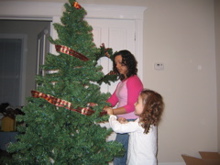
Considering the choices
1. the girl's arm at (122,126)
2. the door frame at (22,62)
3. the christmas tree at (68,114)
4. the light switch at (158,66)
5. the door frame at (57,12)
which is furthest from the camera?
the door frame at (22,62)

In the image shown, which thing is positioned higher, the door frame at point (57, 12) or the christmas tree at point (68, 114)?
the door frame at point (57, 12)

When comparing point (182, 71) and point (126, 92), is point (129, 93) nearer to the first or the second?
point (126, 92)

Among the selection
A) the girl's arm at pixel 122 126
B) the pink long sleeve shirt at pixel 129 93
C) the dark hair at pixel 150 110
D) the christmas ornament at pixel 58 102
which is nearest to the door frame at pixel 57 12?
the pink long sleeve shirt at pixel 129 93

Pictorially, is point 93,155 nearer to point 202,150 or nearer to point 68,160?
point 68,160

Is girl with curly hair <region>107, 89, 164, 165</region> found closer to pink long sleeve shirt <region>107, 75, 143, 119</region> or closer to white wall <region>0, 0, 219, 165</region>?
pink long sleeve shirt <region>107, 75, 143, 119</region>

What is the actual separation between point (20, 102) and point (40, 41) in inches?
75.7

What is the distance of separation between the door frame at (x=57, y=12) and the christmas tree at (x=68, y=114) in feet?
4.40

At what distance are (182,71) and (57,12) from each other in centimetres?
203

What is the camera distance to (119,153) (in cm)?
123

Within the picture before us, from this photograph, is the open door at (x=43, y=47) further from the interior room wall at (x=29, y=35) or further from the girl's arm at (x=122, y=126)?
the girl's arm at (x=122, y=126)

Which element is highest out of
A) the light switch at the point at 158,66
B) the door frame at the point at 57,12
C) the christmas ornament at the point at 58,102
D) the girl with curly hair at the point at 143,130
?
the door frame at the point at 57,12

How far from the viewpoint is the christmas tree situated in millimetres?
1078

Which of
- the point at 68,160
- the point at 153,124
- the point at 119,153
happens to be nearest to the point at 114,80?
the point at 153,124

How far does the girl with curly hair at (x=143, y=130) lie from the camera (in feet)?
4.45
